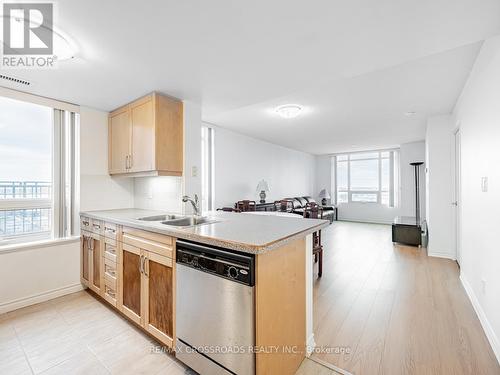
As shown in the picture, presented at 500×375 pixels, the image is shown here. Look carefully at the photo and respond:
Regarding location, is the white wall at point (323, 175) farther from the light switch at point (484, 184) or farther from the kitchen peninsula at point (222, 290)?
the kitchen peninsula at point (222, 290)

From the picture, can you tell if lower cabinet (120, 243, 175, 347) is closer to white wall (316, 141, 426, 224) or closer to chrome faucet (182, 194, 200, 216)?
chrome faucet (182, 194, 200, 216)

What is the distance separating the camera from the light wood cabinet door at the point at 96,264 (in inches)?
98.3

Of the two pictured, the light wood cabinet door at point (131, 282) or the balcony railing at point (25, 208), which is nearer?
the light wood cabinet door at point (131, 282)

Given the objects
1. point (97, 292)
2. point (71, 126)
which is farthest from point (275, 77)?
point (97, 292)

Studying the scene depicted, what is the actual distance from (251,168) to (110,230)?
4.06 metres

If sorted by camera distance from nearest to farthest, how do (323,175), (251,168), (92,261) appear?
(92,261) → (251,168) → (323,175)

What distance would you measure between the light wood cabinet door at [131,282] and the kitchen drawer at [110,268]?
154 mm

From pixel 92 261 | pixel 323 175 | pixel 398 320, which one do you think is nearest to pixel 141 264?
pixel 92 261

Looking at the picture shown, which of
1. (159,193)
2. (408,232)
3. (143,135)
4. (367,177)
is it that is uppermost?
(143,135)

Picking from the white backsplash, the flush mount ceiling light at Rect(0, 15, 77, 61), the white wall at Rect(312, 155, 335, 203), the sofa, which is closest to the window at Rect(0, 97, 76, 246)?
the white backsplash

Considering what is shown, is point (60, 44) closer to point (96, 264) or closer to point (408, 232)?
point (96, 264)

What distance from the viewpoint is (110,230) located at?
237cm

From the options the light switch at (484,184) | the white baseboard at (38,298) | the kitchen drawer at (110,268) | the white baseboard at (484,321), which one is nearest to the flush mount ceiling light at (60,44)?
the kitchen drawer at (110,268)

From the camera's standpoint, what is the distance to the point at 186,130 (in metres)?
2.78
